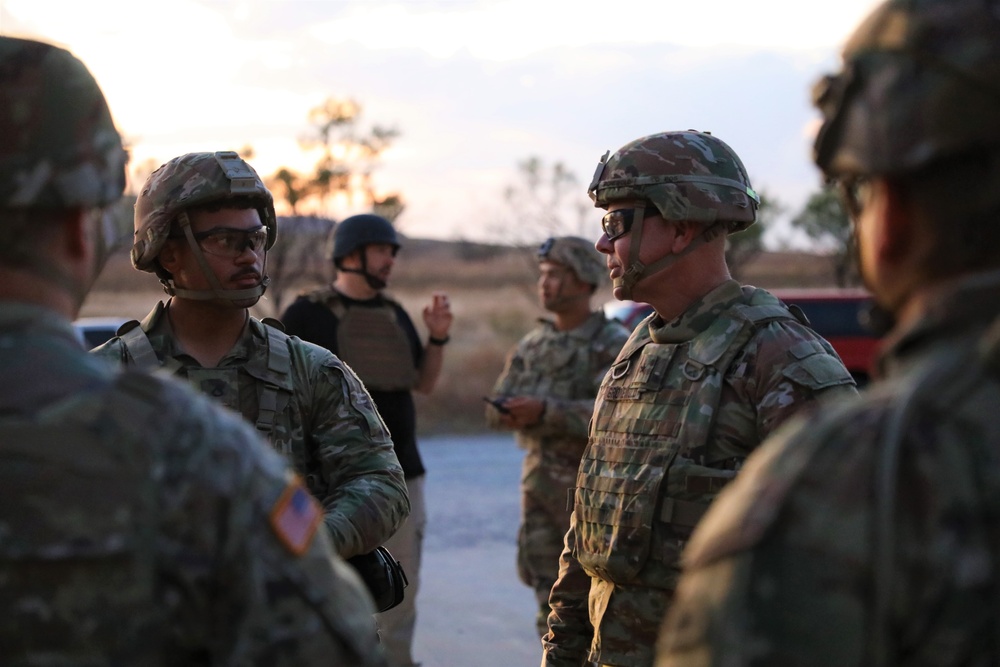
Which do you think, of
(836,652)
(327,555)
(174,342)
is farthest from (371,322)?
(836,652)

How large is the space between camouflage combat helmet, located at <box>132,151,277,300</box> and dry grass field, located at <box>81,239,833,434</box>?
19816 mm

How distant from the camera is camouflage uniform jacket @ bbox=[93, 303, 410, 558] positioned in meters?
4.03

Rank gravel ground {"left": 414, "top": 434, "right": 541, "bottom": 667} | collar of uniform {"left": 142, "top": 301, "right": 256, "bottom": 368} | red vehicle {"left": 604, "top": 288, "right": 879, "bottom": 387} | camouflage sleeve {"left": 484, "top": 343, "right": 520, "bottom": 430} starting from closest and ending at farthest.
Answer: collar of uniform {"left": 142, "top": 301, "right": 256, "bottom": 368} < camouflage sleeve {"left": 484, "top": 343, "right": 520, "bottom": 430} < gravel ground {"left": 414, "top": 434, "right": 541, "bottom": 667} < red vehicle {"left": 604, "top": 288, "right": 879, "bottom": 387}

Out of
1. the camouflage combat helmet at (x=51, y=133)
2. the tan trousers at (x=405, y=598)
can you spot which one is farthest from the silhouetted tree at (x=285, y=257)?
the camouflage combat helmet at (x=51, y=133)

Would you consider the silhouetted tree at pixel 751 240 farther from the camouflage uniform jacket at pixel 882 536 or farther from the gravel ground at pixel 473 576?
the camouflage uniform jacket at pixel 882 536

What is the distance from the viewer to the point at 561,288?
8.30 meters

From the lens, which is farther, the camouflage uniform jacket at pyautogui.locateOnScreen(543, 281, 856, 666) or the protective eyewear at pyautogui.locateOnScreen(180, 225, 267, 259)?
the protective eyewear at pyautogui.locateOnScreen(180, 225, 267, 259)

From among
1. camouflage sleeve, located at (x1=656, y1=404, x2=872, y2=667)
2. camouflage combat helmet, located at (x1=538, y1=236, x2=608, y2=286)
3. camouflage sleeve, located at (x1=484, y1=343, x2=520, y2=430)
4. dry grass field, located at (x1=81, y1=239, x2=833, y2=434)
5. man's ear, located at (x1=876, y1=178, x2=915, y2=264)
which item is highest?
man's ear, located at (x1=876, y1=178, x2=915, y2=264)

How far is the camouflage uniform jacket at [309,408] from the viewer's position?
403 centimetres

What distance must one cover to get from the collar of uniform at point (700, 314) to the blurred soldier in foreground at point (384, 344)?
3065 millimetres

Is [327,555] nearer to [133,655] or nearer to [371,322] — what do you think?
[133,655]

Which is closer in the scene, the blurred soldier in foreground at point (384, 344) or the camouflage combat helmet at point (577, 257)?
the blurred soldier in foreground at point (384, 344)

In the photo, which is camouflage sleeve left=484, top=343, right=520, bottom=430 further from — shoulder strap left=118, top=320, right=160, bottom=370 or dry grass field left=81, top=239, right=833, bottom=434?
dry grass field left=81, top=239, right=833, bottom=434

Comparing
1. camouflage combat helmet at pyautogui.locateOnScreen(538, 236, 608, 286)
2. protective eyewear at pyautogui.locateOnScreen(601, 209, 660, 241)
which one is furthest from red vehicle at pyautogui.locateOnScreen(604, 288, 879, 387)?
protective eyewear at pyautogui.locateOnScreen(601, 209, 660, 241)
